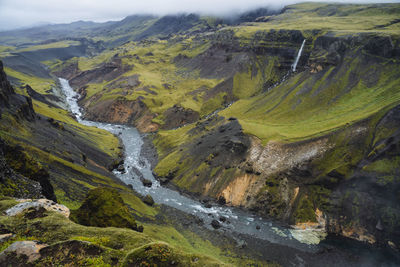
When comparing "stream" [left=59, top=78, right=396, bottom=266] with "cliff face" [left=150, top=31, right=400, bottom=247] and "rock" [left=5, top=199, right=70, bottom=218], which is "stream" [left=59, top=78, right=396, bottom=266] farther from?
"rock" [left=5, top=199, right=70, bottom=218]

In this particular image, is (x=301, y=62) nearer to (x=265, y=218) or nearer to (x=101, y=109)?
(x=265, y=218)

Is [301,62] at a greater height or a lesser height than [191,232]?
greater

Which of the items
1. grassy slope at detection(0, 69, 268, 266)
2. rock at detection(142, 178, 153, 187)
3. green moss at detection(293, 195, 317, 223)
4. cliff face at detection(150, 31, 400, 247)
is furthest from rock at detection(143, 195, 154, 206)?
green moss at detection(293, 195, 317, 223)

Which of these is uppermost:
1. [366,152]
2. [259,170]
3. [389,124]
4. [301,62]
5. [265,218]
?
[301,62]

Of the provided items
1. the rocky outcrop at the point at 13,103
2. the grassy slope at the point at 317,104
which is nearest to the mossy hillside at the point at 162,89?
the grassy slope at the point at 317,104

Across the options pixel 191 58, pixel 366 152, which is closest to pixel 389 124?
pixel 366 152

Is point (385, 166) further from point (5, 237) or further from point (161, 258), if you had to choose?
point (5, 237)
